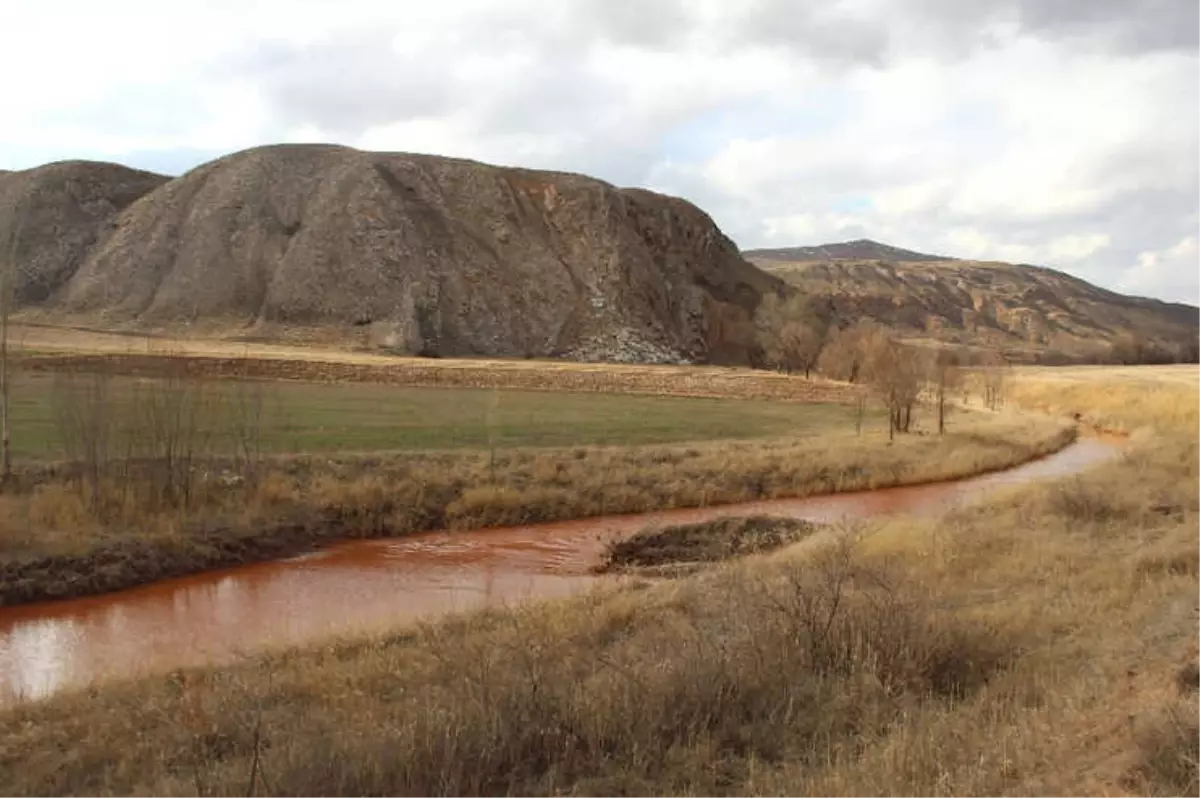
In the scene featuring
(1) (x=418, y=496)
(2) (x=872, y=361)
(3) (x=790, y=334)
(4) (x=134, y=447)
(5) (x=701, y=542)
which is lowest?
(5) (x=701, y=542)

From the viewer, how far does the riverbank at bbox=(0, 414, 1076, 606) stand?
1936 cm

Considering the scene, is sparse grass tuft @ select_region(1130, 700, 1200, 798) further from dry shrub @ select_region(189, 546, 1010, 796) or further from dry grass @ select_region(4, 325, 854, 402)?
dry grass @ select_region(4, 325, 854, 402)

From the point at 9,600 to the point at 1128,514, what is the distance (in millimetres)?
22083

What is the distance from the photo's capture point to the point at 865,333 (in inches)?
3314

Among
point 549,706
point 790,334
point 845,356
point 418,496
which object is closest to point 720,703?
point 549,706

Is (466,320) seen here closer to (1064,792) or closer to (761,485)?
(761,485)

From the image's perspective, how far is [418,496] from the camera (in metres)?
25.4

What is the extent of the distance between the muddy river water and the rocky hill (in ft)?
210

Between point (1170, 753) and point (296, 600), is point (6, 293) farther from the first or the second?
point (1170, 753)

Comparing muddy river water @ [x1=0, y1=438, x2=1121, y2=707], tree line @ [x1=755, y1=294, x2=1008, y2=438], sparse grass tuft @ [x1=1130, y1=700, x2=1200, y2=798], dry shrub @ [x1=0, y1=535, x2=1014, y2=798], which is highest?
tree line @ [x1=755, y1=294, x2=1008, y2=438]

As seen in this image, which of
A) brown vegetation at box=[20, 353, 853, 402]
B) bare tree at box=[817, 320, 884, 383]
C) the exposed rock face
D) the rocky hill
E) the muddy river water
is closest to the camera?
the muddy river water

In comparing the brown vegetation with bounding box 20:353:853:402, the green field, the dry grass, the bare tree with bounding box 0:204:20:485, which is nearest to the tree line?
the green field

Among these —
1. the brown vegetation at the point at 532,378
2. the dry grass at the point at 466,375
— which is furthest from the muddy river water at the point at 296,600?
the brown vegetation at the point at 532,378

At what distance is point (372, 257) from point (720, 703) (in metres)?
92.7
